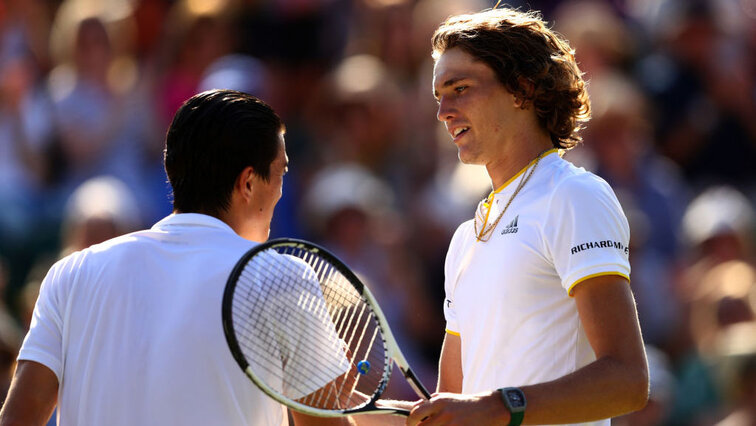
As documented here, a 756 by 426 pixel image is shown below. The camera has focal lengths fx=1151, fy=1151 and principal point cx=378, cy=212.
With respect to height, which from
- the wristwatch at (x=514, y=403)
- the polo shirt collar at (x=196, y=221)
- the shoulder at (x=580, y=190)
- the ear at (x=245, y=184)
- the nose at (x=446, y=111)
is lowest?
the wristwatch at (x=514, y=403)

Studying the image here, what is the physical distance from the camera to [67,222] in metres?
6.75

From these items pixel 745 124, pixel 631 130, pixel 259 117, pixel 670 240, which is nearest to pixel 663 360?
pixel 670 240

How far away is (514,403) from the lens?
297cm

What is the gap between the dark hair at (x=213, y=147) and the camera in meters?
3.12

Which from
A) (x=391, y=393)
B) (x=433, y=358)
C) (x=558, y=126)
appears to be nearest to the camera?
(x=558, y=126)

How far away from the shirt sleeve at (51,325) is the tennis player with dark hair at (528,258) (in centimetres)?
96

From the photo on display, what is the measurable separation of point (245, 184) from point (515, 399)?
3.05 ft

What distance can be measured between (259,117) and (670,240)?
15.9ft

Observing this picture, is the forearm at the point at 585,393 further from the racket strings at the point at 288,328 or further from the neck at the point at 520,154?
the neck at the point at 520,154

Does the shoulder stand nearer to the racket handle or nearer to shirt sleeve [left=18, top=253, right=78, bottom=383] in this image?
the racket handle

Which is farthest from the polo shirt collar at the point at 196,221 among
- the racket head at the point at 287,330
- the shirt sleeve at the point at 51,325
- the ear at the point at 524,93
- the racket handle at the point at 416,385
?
the ear at the point at 524,93

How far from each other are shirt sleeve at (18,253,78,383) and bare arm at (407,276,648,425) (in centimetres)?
96

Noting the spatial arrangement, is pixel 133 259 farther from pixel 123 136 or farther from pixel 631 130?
pixel 631 130

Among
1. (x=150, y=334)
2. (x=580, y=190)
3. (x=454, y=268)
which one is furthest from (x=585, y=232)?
(x=150, y=334)
